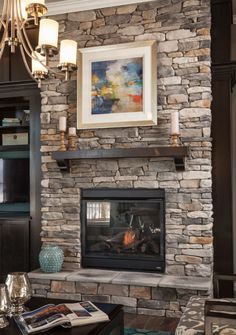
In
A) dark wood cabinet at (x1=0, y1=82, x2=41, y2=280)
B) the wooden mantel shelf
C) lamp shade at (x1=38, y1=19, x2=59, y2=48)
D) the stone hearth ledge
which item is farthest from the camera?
dark wood cabinet at (x1=0, y1=82, x2=41, y2=280)

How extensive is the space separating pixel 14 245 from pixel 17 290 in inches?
99.7

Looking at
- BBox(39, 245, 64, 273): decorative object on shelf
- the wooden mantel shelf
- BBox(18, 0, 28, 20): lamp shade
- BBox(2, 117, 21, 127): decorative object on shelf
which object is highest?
BBox(18, 0, 28, 20): lamp shade

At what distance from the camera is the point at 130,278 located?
361cm

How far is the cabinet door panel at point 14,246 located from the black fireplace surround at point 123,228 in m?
0.84

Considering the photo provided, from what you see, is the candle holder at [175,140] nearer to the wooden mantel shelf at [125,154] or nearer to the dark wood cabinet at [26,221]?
the wooden mantel shelf at [125,154]

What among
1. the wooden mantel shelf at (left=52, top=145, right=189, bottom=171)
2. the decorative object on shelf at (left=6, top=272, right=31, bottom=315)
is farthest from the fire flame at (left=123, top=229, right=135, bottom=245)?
the decorative object on shelf at (left=6, top=272, right=31, bottom=315)

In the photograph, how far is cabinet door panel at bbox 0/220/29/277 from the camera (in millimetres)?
4543

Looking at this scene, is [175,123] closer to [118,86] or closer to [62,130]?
[118,86]

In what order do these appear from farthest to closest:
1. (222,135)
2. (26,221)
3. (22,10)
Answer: (26,221), (222,135), (22,10)

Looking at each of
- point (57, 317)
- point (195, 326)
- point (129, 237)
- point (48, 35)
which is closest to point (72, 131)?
point (129, 237)

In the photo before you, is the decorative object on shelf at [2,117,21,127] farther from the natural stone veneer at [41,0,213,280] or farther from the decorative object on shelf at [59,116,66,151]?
the decorative object on shelf at [59,116,66,151]

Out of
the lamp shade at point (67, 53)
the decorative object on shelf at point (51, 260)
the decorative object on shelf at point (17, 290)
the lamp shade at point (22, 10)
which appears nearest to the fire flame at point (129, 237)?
→ the decorative object on shelf at point (51, 260)

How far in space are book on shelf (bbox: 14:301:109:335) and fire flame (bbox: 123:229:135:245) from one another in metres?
1.72

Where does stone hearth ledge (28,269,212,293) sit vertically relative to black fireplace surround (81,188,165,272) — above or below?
below
